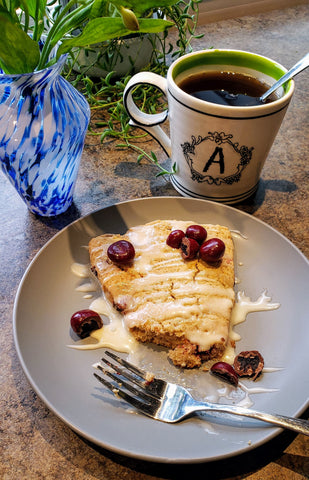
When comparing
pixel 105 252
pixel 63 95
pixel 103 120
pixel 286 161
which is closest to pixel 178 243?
pixel 105 252

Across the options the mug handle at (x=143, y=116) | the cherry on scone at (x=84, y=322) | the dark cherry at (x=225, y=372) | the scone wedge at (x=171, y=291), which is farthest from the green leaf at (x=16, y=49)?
the dark cherry at (x=225, y=372)

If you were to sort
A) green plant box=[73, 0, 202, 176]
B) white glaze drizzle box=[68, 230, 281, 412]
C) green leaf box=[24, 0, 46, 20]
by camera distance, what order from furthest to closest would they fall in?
green plant box=[73, 0, 202, 176], green leaf box=[24, 0, 46, 20], white glaze drizzle box=[68, 230, 281, 412]

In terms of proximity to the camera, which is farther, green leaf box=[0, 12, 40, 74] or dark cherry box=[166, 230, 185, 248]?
dark cherry box=[166, 230, 185, 248]

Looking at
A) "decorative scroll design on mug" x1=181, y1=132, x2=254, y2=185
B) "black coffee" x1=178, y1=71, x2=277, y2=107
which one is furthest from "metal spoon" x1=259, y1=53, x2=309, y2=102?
"decorative scroll design on mug" x1=181, y1=132, x2=254, y2=185

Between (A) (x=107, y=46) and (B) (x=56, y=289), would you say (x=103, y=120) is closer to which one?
(A) (x=107, y=46)

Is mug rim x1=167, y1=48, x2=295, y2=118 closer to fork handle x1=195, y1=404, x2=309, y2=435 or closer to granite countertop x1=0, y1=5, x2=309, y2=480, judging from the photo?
granite countertop x1=0, y1=5, x2=309, y2=480

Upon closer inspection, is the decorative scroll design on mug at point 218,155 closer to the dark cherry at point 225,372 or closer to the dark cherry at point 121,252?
the dark cherry at point 121,252
